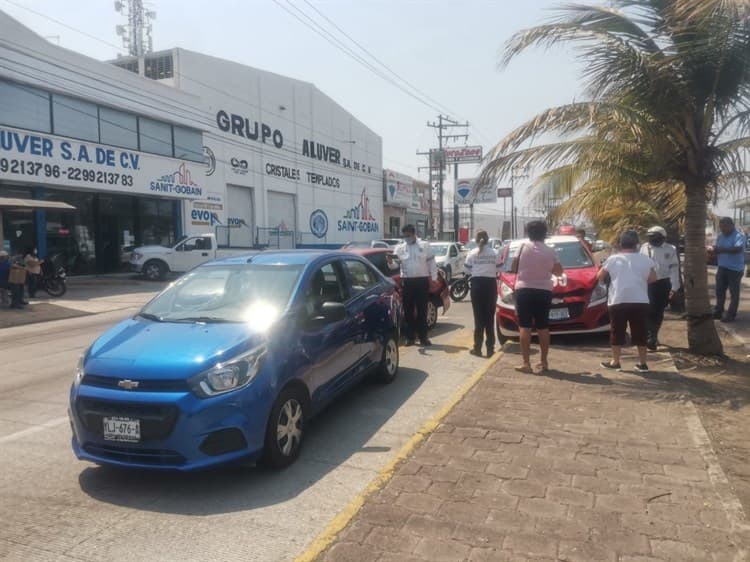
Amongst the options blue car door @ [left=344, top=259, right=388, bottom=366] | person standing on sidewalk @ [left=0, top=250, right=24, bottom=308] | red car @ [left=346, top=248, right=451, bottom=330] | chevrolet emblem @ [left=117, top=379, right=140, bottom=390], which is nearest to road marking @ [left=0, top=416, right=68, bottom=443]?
chevrolet emblem @ [left=117, top=379, right=140, bottom=390]

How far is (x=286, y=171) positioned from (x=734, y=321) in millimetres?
30259

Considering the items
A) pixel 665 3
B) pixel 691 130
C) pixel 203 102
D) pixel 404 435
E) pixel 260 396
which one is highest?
pixel 203 102

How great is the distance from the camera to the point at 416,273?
8.52 m

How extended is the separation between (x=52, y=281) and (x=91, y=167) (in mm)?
6146

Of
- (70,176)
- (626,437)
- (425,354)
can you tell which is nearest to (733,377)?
(626,437)

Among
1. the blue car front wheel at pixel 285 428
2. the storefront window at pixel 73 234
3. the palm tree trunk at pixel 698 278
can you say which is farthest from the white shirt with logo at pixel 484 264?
the storefront window at pixel 73 234

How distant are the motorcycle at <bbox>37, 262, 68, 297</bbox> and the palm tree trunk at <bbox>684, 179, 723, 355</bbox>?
53.2 ft

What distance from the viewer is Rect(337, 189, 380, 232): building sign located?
45.2 meters

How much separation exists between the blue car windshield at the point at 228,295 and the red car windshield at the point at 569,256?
525cm

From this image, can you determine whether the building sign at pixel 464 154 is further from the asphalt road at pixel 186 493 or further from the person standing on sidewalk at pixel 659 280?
the asphalt road at pixel 186 493

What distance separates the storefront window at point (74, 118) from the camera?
20984 millimetres

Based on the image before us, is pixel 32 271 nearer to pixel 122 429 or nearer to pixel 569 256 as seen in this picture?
pixel 569 256

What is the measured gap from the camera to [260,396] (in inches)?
163

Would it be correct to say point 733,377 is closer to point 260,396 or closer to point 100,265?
point 260,396
